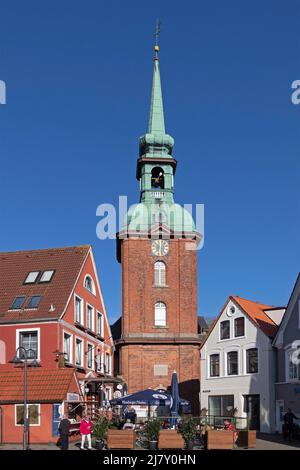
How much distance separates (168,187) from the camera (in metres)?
74.3

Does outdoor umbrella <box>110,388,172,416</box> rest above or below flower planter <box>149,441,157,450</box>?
above

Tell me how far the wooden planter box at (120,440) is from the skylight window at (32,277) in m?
15.4

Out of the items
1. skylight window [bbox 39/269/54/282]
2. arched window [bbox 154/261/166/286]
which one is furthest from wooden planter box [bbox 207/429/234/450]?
arched window [bbox 154/261/166/286]

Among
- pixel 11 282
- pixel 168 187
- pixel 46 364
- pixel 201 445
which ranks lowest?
pixel 201 445

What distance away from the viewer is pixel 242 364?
54812 mm

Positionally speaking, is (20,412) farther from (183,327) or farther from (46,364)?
(183,327)

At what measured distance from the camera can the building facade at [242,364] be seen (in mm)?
52500

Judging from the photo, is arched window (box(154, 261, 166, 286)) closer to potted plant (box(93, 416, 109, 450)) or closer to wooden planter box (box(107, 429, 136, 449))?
potted plant (box(93, 416, 109, 450))

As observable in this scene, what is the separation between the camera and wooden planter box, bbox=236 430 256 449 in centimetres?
3303

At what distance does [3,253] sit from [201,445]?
20.5 m

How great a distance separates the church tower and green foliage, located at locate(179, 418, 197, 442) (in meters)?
35.9

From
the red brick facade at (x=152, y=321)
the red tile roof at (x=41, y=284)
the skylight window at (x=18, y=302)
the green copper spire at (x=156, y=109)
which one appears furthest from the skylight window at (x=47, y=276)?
the green copper spire at (x=156, y=109)

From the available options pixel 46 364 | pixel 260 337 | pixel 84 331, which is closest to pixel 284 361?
pixel 260 337

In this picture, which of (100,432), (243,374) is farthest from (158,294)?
(100,432)
